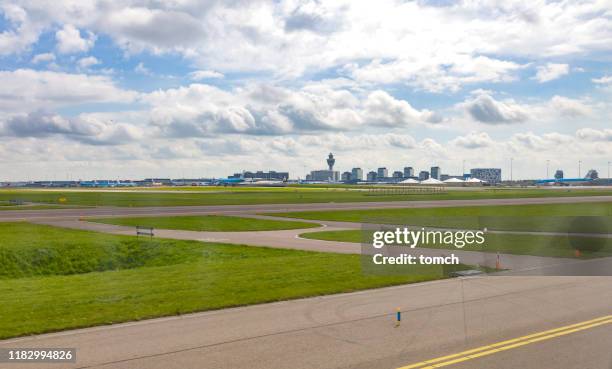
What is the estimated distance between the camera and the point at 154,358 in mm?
9844

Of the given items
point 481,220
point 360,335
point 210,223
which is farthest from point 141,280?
point 481,220

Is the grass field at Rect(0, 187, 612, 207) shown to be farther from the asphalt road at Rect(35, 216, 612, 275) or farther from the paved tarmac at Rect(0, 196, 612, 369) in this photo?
A: the paved tarmac at Rect(0, 196, 612, 369)

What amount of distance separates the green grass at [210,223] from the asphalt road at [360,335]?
80.1 feet

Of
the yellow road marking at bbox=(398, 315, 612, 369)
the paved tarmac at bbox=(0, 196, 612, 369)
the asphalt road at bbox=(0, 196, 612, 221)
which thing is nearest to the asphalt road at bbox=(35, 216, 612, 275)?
the paved tarmac at bbox=(0, 196, 612, 369)

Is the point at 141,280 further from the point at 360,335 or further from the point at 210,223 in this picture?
the point at 210,223

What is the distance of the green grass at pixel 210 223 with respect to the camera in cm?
3922

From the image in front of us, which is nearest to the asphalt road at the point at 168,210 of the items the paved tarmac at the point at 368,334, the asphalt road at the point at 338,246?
the asphalt road at the point at 338,246

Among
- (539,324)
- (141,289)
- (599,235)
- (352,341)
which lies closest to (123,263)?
(141,289)

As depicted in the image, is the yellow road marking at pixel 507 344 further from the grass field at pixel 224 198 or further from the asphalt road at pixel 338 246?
the grass field at pixel 224 198

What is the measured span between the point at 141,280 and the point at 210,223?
24.3 m

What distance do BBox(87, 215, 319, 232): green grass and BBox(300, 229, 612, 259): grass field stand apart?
6.75 m

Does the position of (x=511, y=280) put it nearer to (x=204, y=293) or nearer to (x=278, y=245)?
(x=204, y=293)

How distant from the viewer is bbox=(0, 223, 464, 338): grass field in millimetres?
13570

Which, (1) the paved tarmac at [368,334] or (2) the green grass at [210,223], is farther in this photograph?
(2) the green grass at [210,223]
